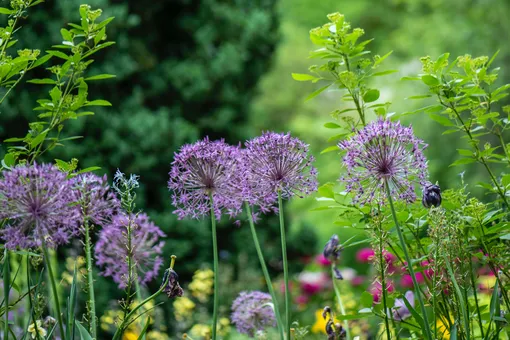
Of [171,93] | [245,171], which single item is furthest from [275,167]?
[171,93]

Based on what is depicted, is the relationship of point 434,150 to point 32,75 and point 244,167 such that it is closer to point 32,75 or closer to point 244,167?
point 32,75

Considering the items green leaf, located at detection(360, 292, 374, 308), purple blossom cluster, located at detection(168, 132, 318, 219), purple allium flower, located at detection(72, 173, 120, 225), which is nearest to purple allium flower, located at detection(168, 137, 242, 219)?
purple blossom cluster, located at detection(168, 132, 318, 219)

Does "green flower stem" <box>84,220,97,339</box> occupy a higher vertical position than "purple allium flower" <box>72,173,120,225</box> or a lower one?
lower

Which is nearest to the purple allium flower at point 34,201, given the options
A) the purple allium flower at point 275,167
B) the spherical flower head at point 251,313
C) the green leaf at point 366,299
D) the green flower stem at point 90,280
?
the green flower stem at point 90,280

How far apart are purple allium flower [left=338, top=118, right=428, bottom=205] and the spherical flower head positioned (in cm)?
125

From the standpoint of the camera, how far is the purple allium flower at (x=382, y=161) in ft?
5.50

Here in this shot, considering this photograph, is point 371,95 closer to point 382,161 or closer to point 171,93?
point 382,161

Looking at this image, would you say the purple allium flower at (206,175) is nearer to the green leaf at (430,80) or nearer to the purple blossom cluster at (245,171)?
the purple blossom cluster at (245,171)

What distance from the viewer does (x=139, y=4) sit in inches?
335

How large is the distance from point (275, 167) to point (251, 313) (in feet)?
4.06

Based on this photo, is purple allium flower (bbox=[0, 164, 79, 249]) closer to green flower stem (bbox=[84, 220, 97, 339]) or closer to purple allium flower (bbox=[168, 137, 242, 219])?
green flower stem (bbox=[84, 220, 97, 339])

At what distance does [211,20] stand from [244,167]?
746 centimetres

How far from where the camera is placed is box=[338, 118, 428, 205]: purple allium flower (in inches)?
66.0

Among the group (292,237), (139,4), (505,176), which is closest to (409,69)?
(292,237)
